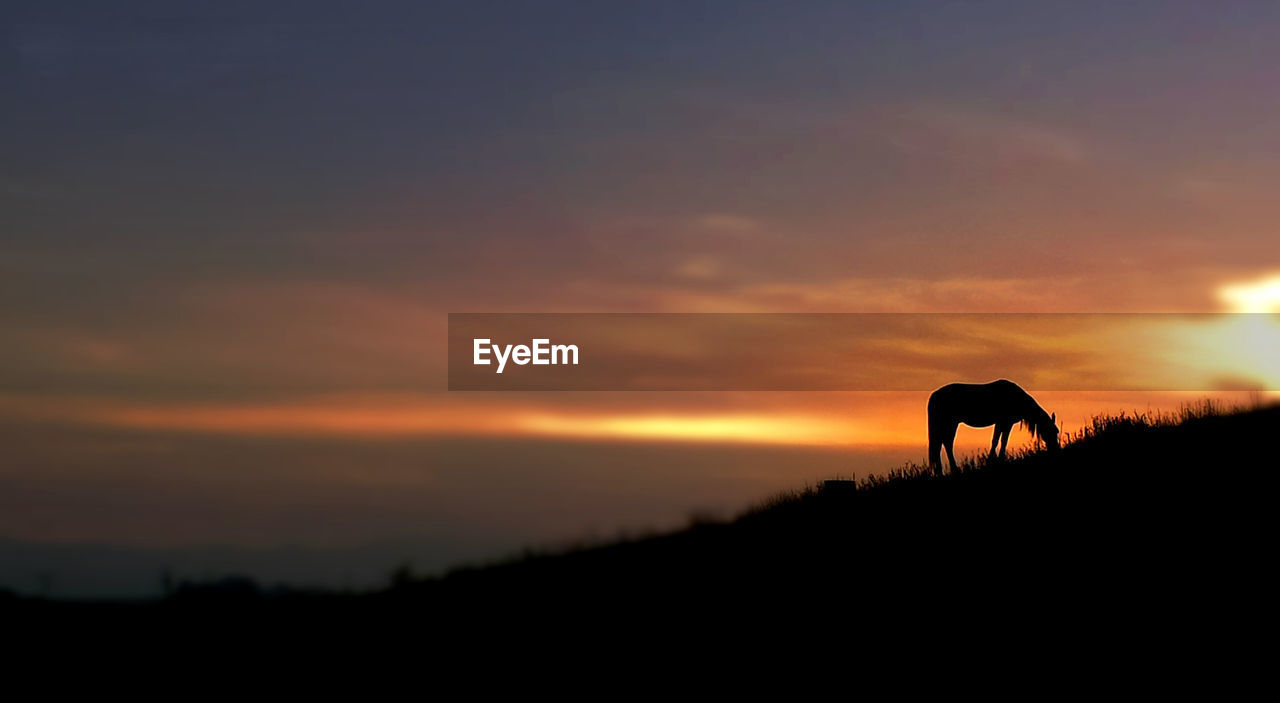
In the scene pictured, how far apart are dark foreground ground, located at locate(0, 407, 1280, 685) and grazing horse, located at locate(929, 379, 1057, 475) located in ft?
22.6

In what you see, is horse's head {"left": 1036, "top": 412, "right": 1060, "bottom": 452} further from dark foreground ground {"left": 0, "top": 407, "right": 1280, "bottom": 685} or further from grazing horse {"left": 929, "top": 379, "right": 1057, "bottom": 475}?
dark foreground ground {"left": 0, "top": 407, "right": 1280, "bottom": 685}

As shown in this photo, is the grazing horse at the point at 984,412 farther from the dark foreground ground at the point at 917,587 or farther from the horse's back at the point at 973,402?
the dark foreground ground at the point at 917,587

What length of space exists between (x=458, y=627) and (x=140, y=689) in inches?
159

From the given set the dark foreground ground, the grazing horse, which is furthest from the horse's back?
the dark foreground ground

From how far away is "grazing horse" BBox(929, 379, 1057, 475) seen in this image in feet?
95.6

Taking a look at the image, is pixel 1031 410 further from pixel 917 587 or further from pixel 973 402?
pixel 917 587

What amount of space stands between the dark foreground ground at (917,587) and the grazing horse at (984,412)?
6884 mm

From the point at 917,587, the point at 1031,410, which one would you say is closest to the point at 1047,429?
the point at 1031,410

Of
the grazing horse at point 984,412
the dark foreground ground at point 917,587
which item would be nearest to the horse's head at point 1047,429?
the grazing horse at point 984,412

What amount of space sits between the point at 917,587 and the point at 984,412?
15818mm

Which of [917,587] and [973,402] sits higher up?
[973,402]

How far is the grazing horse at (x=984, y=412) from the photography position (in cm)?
2912

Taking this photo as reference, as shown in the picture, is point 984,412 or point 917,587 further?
point 984,412

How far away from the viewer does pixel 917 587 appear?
14734 millimetres
